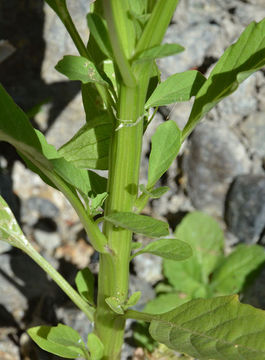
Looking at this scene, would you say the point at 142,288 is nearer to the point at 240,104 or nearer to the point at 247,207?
the point at 247,207

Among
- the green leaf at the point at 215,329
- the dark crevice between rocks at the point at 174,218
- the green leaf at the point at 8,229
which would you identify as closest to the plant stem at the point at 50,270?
the green leaf at the point at 8,229

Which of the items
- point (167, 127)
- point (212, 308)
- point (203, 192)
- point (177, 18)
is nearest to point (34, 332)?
point (212, 308)

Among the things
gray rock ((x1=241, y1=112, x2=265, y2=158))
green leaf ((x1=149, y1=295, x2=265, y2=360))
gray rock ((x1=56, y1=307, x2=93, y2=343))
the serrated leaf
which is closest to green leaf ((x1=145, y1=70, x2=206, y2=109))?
the serrated leaf

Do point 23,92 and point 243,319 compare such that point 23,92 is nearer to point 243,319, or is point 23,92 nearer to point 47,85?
point 47,85

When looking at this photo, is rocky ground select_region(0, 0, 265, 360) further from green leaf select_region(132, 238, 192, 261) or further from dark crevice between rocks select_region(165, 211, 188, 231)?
green leaf select_region(132, 238, 192, 261)

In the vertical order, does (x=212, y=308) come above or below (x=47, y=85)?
below

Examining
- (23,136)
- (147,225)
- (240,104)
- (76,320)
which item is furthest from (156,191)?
(240,104)

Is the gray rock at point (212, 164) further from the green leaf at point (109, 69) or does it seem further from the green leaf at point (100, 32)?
the green leaf at point (100, 32)
